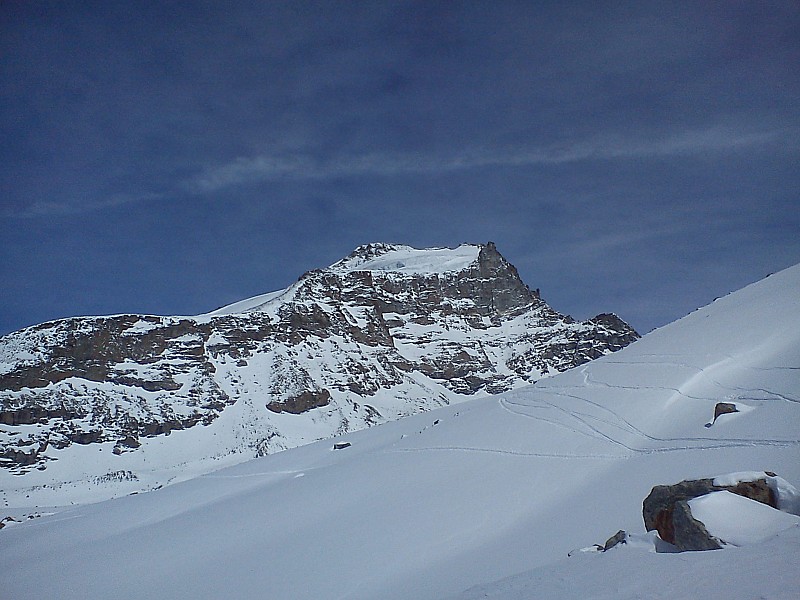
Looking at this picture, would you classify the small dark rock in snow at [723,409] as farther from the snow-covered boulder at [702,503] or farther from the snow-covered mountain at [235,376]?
the snow-covered mountain at [235,376]

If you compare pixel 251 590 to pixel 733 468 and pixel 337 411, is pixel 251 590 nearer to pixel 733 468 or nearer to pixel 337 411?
pixel 733 468

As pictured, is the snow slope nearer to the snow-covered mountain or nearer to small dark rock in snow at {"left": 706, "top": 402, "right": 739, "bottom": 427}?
small dark rock in snow at {"left": 706, "top": 402, "right": 739, "bottom": 427}

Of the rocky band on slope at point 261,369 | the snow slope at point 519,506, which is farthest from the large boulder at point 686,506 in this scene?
the rocky band on slope at point 261,369

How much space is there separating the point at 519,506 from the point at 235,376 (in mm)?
111529

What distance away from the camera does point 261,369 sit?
124062 millimetres

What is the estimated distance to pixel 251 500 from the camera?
65.7 ft

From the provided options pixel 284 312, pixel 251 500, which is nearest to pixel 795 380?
pixel 251 500

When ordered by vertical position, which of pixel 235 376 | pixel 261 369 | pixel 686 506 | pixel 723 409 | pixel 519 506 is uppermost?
pixel 261 369

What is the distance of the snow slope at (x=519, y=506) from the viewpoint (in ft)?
24.6

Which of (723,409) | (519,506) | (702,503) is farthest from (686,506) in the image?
(723,409)

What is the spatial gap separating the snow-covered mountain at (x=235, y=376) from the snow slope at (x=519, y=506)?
62.7 metres

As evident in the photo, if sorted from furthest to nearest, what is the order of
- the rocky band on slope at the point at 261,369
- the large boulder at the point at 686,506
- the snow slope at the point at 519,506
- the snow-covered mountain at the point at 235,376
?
the rocky band on slope at the point at 261,369, the snow-covered mountain at the point at 235,376, the snow slope at the point at 519,506, the large boulder at the point at 686,506

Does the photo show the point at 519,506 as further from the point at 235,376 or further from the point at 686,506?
the point at 235,376

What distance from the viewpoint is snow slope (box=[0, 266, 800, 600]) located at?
750cm
